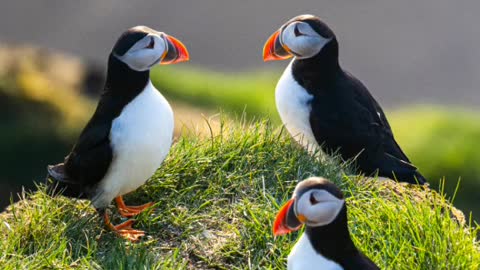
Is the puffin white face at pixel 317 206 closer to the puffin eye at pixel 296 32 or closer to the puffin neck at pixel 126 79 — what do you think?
the puffin neck at pixel 126 79

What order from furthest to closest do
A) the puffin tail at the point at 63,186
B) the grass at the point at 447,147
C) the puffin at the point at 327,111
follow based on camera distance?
the grass at the point at 447,147 < the puffin at the point at 327,111 < the puffin tail at the point at 63,186

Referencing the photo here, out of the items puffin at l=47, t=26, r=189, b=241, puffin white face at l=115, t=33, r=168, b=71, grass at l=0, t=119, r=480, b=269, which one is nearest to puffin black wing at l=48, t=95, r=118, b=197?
puffin at l=47, t=26, r=189, b=241

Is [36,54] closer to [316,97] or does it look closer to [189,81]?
[189,81]

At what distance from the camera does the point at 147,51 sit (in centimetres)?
496

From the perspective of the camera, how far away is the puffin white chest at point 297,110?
226 inches

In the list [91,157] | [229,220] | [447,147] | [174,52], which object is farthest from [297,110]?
[447,147]

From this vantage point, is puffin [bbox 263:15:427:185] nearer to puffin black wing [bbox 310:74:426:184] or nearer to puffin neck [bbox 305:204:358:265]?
puffin black wing [bbox 310:74:426:184]

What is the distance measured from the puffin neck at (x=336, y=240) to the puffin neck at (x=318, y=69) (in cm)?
171

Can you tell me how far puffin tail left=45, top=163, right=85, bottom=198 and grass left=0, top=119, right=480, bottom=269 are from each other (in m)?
0.07

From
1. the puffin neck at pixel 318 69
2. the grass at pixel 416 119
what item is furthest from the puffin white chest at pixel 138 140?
the grass at pixel 416 119

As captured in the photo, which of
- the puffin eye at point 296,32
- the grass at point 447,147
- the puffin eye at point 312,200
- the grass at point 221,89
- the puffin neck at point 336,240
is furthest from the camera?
the grass at point 221,89

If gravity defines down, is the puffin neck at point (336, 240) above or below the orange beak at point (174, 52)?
below

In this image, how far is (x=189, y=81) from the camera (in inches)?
417

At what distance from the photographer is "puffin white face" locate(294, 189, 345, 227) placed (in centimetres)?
406
